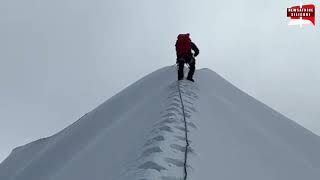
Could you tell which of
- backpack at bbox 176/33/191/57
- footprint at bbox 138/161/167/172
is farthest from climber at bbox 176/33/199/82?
footprint at bbox 138/161/167/172

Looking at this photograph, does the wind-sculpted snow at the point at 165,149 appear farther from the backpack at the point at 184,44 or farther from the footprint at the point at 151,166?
the backpack at the point at 184,44

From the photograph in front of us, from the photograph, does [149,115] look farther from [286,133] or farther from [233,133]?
[286,133]

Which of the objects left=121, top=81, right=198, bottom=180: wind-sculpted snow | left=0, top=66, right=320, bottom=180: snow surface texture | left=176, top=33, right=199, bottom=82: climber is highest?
left=176, top=33, right=199, bottom=82: climber

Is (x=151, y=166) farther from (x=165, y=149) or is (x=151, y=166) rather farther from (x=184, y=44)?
(x=184, y=44)

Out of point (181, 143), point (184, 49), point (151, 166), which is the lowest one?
point (181, 143)

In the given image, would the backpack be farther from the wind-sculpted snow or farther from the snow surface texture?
the wind-sculpted snow

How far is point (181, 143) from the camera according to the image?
7027 millimetres

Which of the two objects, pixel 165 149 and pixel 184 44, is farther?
pixel 184 44

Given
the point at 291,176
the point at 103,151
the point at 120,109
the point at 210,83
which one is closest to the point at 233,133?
the point at 291,176

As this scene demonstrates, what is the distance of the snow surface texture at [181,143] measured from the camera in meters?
6.51

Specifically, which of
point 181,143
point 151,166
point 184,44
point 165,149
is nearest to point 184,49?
point 184,44

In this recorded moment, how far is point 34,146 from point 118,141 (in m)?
7.74

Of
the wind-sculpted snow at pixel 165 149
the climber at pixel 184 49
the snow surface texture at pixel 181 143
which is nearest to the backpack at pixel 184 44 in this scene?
the climber at pixel 184 49

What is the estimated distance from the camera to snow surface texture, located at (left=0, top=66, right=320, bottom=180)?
651 centimetres
